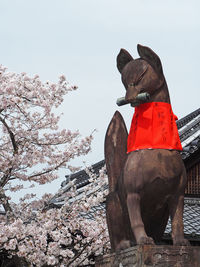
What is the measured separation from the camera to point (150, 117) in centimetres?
637

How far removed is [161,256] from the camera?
228 inches

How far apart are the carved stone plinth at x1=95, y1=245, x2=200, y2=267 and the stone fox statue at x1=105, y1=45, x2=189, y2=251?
13cm

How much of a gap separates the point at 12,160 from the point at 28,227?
135 cm

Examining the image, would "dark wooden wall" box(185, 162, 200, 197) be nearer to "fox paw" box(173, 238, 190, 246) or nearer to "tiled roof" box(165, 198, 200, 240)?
"tiled roof" box(165, 198, 200, 240)

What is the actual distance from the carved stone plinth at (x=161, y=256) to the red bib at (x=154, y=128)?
116 centimetres

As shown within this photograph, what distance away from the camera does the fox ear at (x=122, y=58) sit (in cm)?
673

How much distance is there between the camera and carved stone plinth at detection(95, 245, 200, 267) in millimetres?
5734

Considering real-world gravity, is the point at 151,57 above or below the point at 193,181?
below

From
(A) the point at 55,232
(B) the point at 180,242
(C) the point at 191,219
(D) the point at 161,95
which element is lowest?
(B) the point at 180,242

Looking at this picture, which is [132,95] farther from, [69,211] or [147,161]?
[69,211]

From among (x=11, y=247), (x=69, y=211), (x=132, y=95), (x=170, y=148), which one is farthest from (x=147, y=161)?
(x=69, y=211)

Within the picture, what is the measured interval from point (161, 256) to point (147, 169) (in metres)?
0.97

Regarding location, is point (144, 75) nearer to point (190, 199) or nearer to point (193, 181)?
point (190, 199)

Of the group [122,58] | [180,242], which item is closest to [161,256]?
[180,242]
